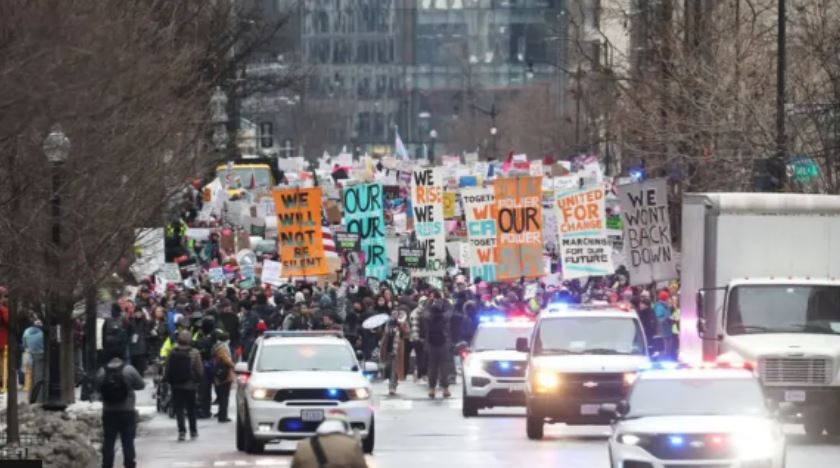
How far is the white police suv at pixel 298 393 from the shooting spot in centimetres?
2919

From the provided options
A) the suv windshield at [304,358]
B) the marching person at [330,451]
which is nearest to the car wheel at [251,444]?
the suv windshield at [304,358]

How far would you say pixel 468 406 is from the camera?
3728 centimetres

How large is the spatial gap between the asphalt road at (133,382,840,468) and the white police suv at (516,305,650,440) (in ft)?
1.40

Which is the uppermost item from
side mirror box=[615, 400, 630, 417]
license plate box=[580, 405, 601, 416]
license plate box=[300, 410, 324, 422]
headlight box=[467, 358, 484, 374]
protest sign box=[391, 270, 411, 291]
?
protest sign box=[391, 270, 411, 291]

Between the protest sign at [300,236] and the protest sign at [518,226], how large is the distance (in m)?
3.62

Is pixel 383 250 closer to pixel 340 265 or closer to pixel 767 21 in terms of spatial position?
pixel 340 265

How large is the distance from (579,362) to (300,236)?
66.6 ft

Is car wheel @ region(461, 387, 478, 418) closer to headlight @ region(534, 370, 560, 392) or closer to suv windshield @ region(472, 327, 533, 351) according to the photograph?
suv windshield @ region(472, 327, 533, 351)

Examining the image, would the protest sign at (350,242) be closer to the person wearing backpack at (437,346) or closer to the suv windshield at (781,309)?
the person wearing backpack at (437,346)

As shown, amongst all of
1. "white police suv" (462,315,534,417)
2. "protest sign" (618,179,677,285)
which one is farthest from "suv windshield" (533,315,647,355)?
"protest sign" (618,179,677,285)

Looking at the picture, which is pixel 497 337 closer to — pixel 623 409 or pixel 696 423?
pixel 623 409

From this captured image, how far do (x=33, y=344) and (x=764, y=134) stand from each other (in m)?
13.6

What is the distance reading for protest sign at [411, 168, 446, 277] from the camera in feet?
178

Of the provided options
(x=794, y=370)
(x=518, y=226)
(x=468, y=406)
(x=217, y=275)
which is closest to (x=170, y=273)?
(x=217, y=275)
